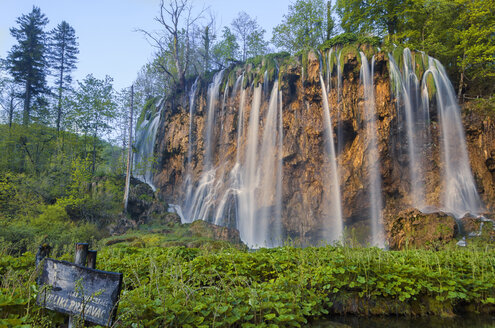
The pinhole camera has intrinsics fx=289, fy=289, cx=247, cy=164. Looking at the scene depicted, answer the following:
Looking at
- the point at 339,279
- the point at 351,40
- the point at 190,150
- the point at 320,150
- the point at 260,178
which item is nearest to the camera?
the point at 339,279

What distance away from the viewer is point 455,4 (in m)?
19.8

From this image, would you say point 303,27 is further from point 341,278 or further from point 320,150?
point 341,278

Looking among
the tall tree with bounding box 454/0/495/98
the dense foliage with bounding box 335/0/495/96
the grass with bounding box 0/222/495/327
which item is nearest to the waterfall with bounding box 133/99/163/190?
the dense foliage with bounding box 335/0/495/96

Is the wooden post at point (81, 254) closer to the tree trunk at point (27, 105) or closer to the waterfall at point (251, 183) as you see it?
the waterfall at point (251, 183)

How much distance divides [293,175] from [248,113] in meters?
6.18

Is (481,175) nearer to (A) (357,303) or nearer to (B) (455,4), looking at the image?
(B) (455,4)

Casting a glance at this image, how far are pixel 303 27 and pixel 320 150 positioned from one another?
1492cm

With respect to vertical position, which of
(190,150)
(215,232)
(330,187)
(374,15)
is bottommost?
(215,232)

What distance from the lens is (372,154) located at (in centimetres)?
1772

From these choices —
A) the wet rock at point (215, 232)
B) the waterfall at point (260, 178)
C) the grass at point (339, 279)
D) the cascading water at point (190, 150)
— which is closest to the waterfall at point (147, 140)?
the cascading water at point (190, 150)

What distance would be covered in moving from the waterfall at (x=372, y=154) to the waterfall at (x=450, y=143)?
3.14m

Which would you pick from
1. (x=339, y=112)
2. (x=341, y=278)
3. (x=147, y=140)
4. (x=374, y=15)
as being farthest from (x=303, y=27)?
(x=341, y=278)

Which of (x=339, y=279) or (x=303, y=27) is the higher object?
(x=303, y=27)

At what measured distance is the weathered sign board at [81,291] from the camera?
2.57m
